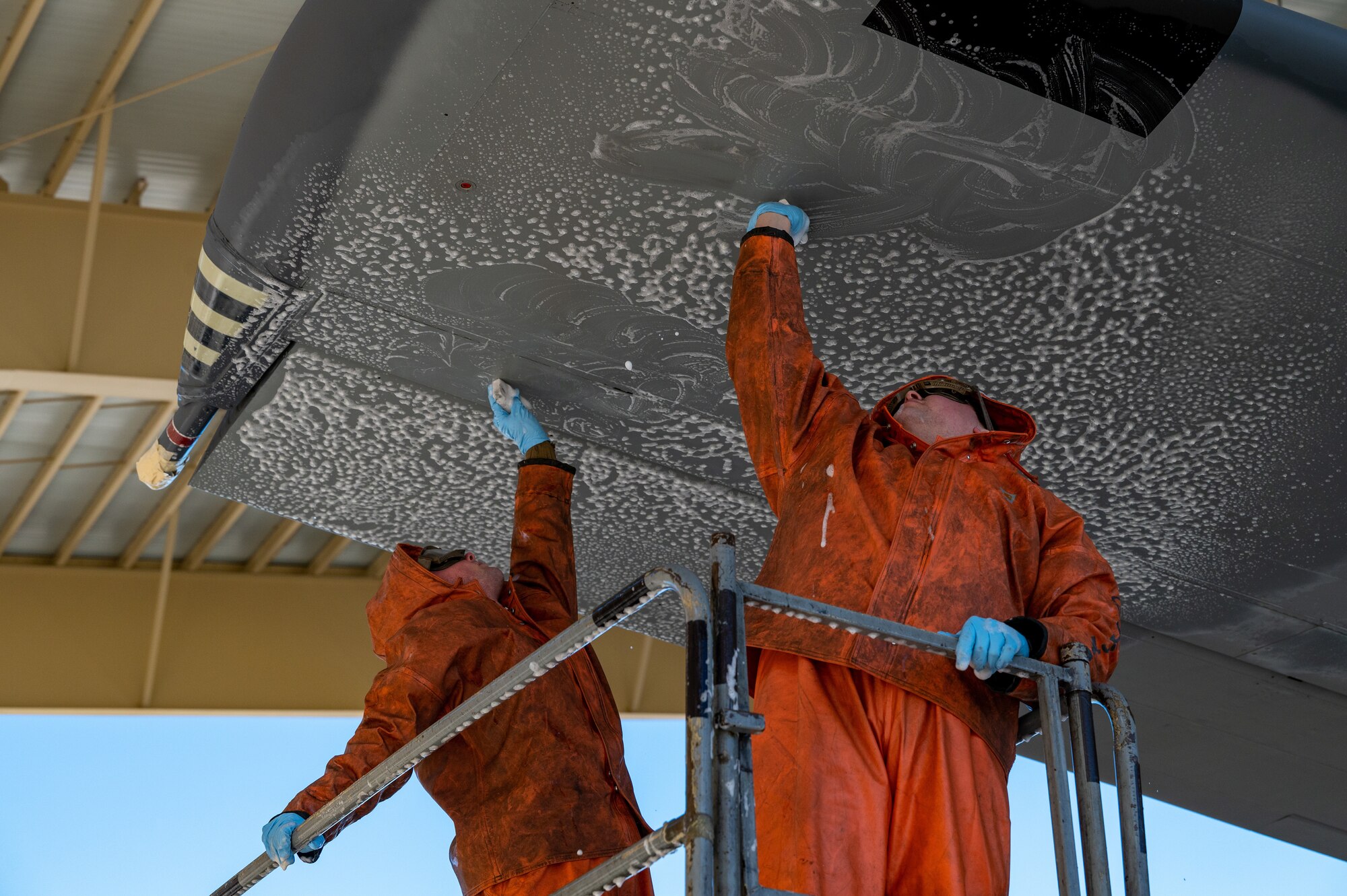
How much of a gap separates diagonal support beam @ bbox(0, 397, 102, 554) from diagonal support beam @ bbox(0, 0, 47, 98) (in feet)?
11.9

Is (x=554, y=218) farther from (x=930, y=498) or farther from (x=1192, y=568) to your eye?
(x=1192, y=568)

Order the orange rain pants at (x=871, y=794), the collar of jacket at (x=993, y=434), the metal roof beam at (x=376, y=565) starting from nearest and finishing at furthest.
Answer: the orange rain pants at (x=871, y=794)
the collar of jacket at (x=993, y=434)
the metal roof beam at (x=376, y=565)

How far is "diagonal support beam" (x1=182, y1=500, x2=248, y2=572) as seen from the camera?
12.9 meters

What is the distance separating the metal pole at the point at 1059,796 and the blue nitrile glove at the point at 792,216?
1.13 meters

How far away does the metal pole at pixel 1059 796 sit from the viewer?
2.10m

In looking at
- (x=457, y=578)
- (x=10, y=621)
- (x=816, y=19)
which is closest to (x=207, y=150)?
(x=10, y=621)

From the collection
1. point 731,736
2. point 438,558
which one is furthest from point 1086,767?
point 438,558

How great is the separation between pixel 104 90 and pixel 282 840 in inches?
272

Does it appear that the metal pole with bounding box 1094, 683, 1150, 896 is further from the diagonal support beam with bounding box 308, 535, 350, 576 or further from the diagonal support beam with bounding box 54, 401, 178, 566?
the diagonal support beam with bounding box 308, 535, 350, 576

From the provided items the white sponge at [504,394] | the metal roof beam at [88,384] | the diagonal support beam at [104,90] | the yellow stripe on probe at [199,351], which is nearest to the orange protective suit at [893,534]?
the white sponge at [504,394]

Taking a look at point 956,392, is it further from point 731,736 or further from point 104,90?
point 104,90

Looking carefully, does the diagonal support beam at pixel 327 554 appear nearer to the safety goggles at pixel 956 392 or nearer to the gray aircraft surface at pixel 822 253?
the gray aircraft surface at pixel 822 253

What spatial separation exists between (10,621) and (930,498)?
1143 centimetres

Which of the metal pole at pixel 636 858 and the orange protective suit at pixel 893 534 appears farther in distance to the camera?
the orange protective suit at pixel 893 534
